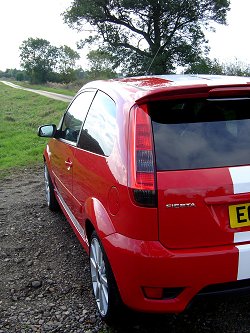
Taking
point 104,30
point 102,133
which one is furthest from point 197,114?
point 104,30

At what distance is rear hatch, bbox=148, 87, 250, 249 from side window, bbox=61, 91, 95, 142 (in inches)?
53.4

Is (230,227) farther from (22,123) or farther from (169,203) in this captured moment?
(22,123)

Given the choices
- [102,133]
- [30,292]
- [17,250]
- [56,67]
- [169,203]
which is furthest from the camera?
[56,67]

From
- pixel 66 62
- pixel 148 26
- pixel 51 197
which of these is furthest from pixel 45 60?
pixel 51 197

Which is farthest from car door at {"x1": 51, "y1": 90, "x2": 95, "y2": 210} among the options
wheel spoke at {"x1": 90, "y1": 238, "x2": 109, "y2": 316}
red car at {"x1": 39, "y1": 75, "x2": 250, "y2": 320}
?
red car at {"x1": 39, "y1": 75, "x2": 250, "y2": 320}

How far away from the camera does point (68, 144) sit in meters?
3.92

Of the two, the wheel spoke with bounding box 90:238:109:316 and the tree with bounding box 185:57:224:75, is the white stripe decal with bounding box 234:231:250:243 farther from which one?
the tree with bounding box 185:57:224:75

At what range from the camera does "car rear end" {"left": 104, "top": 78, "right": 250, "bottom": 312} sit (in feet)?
7.52

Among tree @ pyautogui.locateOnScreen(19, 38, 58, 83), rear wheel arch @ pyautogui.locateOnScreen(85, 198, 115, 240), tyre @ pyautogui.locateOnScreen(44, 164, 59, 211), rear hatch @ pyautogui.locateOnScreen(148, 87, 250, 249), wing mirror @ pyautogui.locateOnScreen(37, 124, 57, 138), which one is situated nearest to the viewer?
rear hatch @ pyautogui.locateOnScreen(148, 87, 250, 249)

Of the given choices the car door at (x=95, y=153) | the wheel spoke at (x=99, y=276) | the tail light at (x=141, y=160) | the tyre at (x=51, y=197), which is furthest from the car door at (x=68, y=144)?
the tail light at (x=141, y=160)

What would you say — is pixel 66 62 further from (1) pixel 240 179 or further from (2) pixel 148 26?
(1) pixel 240 179

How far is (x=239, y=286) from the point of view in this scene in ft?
7.96

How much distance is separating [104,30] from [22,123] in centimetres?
1962

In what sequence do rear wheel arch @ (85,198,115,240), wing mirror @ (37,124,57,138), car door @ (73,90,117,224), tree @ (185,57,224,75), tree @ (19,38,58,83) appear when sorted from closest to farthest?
rear wheel arch @ (85,198,115,240)
car door @ (73,90,117,224)
wing mirror @ (37,124,57,138)
tree @ (185,57,224,75)
tree @ (19,38,58,83)
